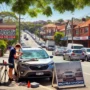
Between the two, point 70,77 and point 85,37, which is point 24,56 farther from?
point 85,37

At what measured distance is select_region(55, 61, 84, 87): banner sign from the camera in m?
12.5

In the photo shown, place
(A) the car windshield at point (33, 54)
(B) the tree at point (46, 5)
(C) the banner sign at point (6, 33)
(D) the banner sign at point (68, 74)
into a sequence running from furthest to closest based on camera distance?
(C) the banner sign at point (6, 33), (A) the car windshield at point (33, 54), (D) the banner sign at point (68, 74), (B) the tree at point (46, 5)

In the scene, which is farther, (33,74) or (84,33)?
(84,33)

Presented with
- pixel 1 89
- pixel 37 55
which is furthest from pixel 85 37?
pixel 1 89

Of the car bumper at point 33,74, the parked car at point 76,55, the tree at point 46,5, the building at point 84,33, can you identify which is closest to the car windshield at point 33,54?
the car bumper at point 33,74

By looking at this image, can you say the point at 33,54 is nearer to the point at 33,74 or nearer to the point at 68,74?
the point at 33,74

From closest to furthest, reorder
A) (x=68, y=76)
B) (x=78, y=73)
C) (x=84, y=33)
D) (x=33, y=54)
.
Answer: (x=68, y=76) → (x=78, y=73) → (x=33, y=54) → (x=84, y=33)

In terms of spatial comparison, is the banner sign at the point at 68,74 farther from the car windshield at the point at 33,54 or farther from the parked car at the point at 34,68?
the car windshield at the point at 33,54

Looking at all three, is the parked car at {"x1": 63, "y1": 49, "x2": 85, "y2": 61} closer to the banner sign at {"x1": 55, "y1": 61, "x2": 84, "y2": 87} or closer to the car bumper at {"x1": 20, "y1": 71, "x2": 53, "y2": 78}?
the car bumper at {"x1": 20, "y1": 71, "x2": 53, "y2": 78}

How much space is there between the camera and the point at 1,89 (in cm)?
1170

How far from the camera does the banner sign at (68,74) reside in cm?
1246

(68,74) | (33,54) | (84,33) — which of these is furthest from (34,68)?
(84,33)

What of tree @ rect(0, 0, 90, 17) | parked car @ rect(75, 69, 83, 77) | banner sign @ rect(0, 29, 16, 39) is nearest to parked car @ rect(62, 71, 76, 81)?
parked car @ rect(75, 69, 83, 77)

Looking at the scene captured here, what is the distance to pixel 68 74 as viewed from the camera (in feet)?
41.4
